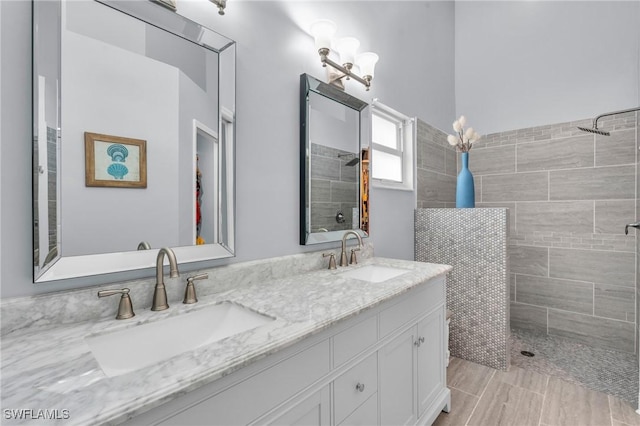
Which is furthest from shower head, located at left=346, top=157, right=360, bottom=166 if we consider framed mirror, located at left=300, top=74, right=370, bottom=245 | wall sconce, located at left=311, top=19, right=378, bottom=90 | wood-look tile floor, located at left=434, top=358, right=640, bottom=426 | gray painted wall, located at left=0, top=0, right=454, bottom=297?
wood-look tile floor, located at left=434, top=358, right=640, bottom=426

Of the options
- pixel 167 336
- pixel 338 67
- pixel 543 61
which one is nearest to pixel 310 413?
pixel 167 336

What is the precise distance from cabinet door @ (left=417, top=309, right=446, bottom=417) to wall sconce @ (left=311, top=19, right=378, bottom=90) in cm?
145

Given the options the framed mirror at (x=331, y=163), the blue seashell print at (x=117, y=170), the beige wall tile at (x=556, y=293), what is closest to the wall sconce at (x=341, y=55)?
the framed mirror at (x=331, y=163)

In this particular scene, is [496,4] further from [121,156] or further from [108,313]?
[108,313]

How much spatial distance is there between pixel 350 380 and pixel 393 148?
6.48ft

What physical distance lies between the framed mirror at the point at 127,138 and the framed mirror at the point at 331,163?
45 centimetres

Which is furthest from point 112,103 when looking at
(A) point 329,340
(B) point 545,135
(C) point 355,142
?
(B) point 545,135

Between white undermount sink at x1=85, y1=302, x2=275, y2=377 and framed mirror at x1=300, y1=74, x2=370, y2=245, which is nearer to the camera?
white undermount sink at x1=85, y1=302, x2=275, y2=377

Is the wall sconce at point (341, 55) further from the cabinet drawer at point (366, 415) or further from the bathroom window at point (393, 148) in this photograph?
the cabinet drawer at point (366, 415)

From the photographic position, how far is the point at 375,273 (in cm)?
190

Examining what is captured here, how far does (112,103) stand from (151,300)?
0.67 m

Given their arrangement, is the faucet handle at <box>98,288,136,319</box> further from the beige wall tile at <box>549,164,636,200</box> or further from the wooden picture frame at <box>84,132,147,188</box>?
the beige wall tile at <box>549,164,636,200</box>

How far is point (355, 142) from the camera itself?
2045mm

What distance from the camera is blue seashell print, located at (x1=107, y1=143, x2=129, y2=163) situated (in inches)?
Result: 38.6
